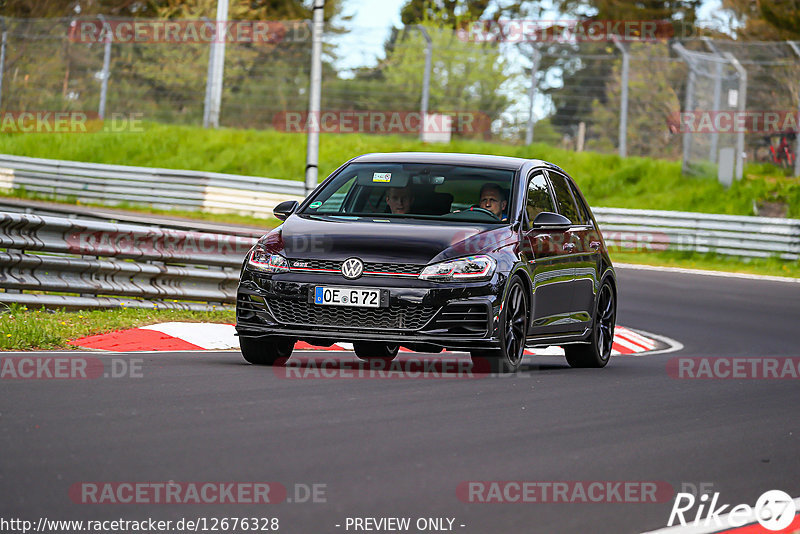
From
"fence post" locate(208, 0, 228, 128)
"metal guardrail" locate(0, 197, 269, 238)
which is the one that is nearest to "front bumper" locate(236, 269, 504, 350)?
"metal guardrail" locate(0, 197, 269, 238)

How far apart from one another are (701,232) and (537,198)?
19.2 metres

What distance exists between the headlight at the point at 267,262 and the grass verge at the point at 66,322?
1.83 m

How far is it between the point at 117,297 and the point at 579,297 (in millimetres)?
4310

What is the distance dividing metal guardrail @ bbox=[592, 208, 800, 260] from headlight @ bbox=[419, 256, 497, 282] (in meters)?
20.1

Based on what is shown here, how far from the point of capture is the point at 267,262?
9.49 m

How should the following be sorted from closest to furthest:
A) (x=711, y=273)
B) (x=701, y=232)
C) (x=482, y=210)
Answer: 1. (x=482, y=210)
2. (x=711, y=273)
3. (x=701, y=232)

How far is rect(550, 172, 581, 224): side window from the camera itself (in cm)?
1150

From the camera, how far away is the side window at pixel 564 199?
11.5 meters

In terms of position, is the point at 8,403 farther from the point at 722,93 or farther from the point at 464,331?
the point at 722,93

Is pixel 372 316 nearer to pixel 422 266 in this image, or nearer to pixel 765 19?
pixel 422 266

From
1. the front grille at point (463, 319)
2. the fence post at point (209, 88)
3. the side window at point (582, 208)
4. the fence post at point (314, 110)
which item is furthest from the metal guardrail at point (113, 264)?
the fence post at point (209, 88)

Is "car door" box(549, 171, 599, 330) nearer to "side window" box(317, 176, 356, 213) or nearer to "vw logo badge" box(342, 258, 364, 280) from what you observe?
"side window" box(317, 176, 356, 213)
